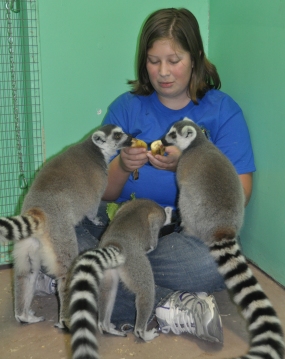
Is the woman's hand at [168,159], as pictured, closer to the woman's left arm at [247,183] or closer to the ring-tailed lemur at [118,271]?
the ring-tailed lemur at [118,271]

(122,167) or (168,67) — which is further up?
(168,67)

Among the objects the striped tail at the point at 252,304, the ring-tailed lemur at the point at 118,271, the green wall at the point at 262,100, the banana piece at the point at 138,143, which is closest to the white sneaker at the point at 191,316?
the ring-tailed lemur at the point at 118,271

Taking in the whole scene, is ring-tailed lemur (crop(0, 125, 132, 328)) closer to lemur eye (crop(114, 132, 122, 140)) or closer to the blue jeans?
lemur eye (crop(114, 132, 122, 140))

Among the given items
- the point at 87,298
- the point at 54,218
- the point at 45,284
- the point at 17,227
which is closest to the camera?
the point at 87,298

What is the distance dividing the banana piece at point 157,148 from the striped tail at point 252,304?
0.69m

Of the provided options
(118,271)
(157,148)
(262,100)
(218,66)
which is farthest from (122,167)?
(218,66)

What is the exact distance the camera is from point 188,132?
2695mm

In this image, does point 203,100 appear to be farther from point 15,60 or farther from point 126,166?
point 15,60

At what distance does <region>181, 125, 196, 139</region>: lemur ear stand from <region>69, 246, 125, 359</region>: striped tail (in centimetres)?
83

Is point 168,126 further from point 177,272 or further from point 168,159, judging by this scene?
point 177,272

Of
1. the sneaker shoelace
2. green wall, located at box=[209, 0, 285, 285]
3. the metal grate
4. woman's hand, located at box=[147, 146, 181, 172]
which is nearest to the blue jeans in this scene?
the sneaker shoelace

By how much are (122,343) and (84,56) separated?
2.07 m

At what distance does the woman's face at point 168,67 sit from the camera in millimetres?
2807

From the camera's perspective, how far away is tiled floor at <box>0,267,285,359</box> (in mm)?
2371
